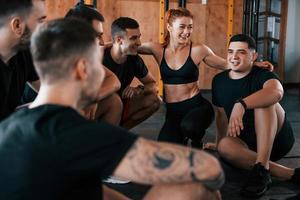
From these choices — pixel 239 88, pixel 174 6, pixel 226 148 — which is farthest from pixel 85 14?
pixel 174 6

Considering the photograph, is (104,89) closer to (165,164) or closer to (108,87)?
(108,87)

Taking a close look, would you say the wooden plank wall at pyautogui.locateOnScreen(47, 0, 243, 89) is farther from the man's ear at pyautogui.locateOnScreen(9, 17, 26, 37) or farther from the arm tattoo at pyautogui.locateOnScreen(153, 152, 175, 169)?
the arm tattoo at pyautogui.locateOnScreen(153, 152, 175, 169)

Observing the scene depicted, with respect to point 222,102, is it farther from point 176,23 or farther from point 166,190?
point 166,190

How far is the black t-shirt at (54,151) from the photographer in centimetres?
110

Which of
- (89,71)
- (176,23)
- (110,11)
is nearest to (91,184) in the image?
(89,71)

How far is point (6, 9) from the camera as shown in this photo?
6.31ft

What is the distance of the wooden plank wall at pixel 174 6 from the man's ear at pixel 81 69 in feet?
17.3

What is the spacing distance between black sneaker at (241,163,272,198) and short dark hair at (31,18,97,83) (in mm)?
1646

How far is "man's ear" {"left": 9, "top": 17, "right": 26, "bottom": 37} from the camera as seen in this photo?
1.94m

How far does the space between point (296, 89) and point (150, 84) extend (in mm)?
4983

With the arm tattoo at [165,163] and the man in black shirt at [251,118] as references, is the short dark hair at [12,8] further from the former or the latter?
the man in black shirt at [251,118]

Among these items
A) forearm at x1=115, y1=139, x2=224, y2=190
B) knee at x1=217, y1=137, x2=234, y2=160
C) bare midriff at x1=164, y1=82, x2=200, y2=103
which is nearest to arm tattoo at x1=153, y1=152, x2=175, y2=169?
forearm at x1=115, y1=139, x2=224, y2=190

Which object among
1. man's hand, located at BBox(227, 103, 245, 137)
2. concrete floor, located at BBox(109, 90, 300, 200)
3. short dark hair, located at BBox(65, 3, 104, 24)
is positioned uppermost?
short dark hair, located at BBox(65, 3, 104, 24)

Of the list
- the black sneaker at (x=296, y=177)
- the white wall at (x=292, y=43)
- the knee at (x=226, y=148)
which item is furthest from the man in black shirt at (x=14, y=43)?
the white wall at (x=292, y=43)
